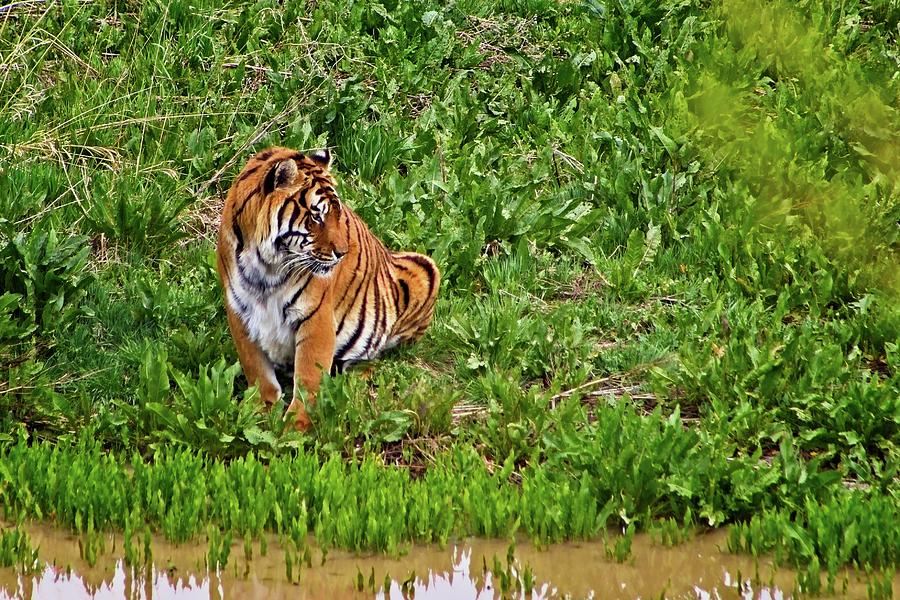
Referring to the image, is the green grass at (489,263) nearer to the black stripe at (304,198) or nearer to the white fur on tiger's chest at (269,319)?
the white fur on tiger's chest at (269,319)

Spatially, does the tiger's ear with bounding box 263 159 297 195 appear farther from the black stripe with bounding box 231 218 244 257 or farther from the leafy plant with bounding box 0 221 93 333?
the leafy plant with bounding box 0 221 93 333

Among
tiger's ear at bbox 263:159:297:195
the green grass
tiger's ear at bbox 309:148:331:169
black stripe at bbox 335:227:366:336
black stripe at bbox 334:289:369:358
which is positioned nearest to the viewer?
the green grass

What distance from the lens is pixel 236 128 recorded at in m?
9.44

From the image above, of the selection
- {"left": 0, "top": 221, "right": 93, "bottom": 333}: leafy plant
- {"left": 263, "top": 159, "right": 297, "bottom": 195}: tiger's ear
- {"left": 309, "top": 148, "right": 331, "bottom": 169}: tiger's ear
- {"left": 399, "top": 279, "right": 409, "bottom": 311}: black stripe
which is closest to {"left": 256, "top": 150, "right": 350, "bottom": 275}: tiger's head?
{"left": 263, "top": 159, "right": 297, "bottom": 195}: tiger's ear

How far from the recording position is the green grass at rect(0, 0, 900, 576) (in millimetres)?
5473

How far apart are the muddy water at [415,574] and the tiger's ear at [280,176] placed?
195cm

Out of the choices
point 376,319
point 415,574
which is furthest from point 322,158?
point 415,574

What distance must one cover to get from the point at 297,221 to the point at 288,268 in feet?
0.85

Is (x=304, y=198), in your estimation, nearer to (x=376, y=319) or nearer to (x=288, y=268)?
(x=288, y=268)

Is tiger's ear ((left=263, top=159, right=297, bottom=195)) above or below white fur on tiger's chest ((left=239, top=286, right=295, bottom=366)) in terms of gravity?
above

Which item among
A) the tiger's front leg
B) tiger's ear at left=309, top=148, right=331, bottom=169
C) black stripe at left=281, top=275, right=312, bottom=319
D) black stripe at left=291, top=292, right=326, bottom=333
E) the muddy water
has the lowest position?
the muddy water

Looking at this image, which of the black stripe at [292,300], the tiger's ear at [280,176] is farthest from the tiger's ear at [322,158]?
the black stripe at [292,300]

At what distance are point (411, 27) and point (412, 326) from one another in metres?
4.15

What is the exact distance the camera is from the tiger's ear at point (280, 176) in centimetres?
619
